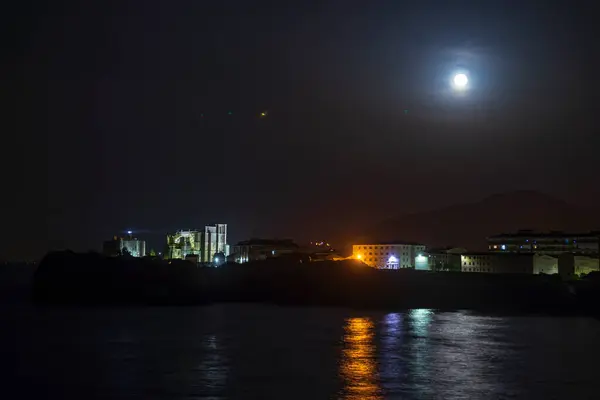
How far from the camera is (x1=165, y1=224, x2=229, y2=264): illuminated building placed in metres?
95.6

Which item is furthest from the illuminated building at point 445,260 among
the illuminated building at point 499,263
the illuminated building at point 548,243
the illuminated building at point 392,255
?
the illuminated building at point 548,243

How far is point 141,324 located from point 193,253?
57.1m

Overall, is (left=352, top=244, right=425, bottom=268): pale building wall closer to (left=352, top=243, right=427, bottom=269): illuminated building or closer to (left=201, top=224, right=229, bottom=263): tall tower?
(left=352, top=243, right=427, bottom=269): illuminated building

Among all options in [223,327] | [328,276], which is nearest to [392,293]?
[328,276]

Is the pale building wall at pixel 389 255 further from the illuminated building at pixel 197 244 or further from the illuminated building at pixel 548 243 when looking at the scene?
the illuminated building at pixel 197 244

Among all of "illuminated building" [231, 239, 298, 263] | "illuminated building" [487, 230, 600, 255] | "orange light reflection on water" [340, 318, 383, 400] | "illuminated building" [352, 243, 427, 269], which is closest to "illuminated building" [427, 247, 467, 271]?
"illuminated building" [352, 243, 427, 269]

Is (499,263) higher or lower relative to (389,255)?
lower

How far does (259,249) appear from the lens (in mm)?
99312

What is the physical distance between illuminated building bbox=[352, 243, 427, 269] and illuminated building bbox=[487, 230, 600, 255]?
10.0 m

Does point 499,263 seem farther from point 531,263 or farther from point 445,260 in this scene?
point 445,260

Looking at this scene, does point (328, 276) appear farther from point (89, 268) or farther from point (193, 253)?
point (193, 253)

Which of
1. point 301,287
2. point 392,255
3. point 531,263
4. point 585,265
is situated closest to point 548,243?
point 531,263

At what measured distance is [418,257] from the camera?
88312mm

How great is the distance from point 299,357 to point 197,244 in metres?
71.8
